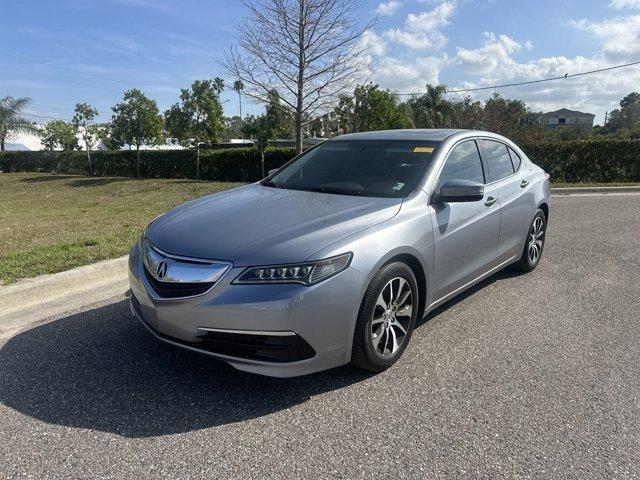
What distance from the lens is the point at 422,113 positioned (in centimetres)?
4644

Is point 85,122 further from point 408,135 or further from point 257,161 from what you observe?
point 408,135

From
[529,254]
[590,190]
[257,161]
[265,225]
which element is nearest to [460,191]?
[265,225]

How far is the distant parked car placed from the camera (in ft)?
8.98

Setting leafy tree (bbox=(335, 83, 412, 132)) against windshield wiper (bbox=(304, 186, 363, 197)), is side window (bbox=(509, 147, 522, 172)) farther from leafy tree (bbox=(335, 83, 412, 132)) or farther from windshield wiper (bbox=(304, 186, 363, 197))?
leafy tree (bbox=(335, 83, 412, 132))

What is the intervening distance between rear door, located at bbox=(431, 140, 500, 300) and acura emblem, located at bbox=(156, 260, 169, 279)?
185 cm

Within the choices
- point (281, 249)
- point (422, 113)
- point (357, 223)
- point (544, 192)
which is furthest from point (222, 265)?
point (422, 113)

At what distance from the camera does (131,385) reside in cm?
304

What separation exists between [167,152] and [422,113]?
29.7 m

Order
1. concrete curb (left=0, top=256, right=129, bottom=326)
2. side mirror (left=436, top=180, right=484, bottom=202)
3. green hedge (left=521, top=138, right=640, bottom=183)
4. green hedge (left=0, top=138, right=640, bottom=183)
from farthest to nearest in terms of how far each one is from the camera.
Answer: green hedge (left=0, top=138, right=640, bottom=183), green hedge (left=521, top=138, right=640, bottom=183), concrete curb (left=0, top=256, right=129, bottom=326), side mirror (left=436, top=180, right=484, bottom=202)

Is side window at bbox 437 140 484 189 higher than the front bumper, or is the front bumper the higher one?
side window at bbox 437 140 484 189

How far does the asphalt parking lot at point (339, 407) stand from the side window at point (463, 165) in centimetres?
120

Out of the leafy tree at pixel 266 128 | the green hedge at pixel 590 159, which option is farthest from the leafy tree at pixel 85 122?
the green hedge at pixel 590 159

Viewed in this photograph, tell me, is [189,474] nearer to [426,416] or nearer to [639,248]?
[426,416]

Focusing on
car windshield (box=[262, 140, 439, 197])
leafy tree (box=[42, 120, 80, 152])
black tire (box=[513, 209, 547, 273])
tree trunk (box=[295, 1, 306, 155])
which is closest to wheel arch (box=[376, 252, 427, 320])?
car windshield (box=[262, 140, 439, 197])
